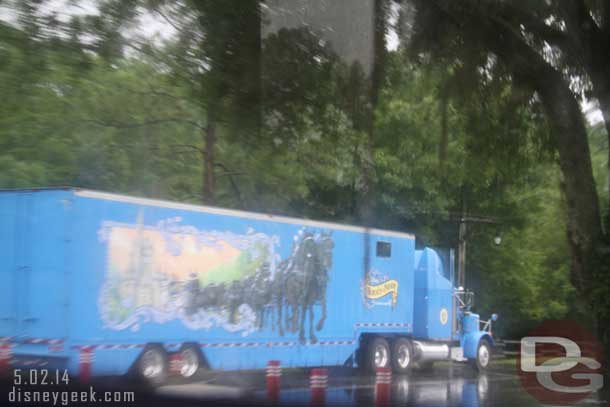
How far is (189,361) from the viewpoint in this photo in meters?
10.6

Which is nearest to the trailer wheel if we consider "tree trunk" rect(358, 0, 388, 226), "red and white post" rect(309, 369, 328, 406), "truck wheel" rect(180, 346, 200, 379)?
"tree trunk" rect(358, 0, 388, 226)

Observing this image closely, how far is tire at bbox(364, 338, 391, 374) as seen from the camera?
13.4 metres

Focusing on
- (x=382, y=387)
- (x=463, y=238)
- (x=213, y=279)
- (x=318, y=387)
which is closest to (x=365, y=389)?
(x=382, y=387)

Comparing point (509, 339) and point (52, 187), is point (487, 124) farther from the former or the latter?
point (52, 187)

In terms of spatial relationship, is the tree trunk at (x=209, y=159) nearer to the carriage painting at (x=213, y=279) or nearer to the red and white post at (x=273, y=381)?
the carriage painting at (x=213, y=279)

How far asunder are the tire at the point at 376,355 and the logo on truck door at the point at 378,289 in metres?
0.72

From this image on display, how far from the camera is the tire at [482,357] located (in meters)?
14.7

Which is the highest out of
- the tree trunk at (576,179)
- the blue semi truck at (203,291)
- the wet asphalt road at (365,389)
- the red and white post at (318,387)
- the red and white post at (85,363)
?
the tree trunk at (576,179)

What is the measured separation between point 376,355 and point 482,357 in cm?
291

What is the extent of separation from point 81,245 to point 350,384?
200 inches

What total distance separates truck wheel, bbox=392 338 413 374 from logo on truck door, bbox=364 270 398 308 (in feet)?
2.45

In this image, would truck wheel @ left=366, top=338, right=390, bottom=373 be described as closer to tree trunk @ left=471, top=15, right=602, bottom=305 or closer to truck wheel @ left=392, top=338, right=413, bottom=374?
truck wheel @ left=392, top=338, right=413, bottom=374

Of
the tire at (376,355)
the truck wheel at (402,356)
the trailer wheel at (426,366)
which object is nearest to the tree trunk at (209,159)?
the tire at (376,355)

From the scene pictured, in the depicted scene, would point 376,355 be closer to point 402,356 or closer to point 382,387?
point 402,356
